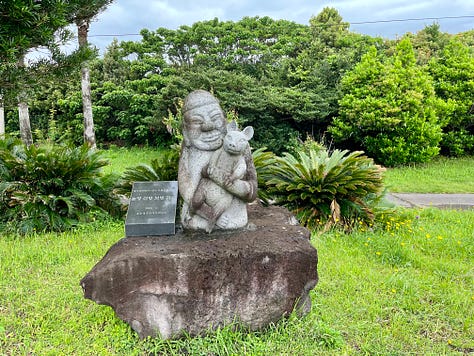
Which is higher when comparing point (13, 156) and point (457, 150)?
point (13, 156)

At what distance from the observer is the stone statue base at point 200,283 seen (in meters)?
2.66

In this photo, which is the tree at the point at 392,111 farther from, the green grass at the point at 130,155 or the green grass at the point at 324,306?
the green grass at the point at 324,306

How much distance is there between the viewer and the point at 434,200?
7.54 m

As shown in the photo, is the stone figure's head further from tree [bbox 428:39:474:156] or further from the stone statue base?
tree [bbox 428:39:474:156]

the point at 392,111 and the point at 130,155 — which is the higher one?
the point at 392,111

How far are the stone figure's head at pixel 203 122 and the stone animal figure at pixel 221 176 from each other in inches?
3.3

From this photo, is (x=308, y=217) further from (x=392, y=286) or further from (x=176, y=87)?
(x=176, y=87)

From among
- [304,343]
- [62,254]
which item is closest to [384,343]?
[304,343]

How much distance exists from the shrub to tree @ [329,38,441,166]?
6.95 m

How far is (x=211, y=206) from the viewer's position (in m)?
3.04

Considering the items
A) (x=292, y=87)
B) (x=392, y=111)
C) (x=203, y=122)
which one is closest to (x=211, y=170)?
(x=203, y=122)

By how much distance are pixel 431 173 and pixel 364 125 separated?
202 centimetres

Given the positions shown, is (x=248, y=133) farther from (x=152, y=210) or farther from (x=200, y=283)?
(x=200, y=283)

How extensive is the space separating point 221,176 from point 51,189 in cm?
342
